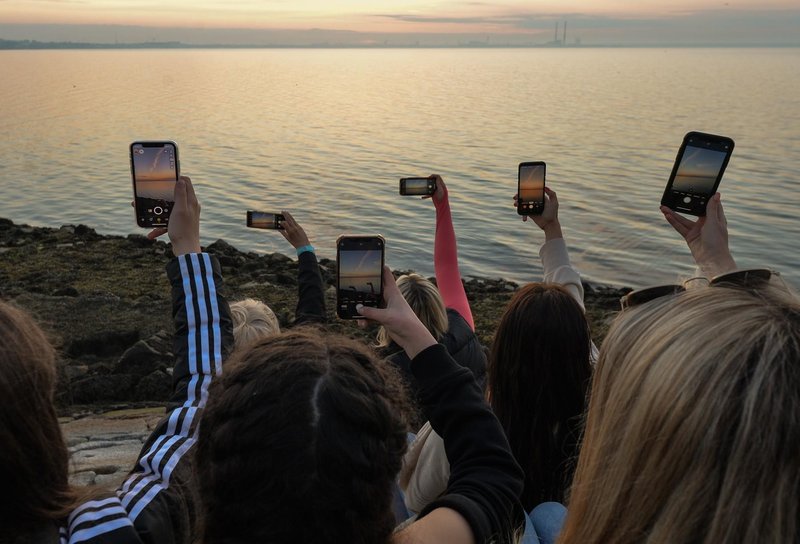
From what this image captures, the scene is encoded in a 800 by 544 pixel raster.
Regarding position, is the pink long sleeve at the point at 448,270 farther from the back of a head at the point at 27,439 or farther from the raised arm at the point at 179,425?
the back of a head at the point at 27,439

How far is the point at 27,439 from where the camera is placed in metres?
1.93

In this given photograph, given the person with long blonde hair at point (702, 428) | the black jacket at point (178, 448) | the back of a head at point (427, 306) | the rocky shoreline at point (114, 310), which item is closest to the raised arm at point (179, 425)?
the black jacket at point (178, 448)

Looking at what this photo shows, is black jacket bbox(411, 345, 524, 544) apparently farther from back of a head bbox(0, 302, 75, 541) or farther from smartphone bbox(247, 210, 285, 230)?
smartphone bbox(247, 210, 285, 230)

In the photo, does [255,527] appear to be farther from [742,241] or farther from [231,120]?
[231,120]

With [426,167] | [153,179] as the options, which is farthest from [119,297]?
[426,167]

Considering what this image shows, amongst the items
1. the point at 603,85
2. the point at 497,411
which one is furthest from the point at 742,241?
the point at 603,85

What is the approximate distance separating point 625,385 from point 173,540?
4.77ft

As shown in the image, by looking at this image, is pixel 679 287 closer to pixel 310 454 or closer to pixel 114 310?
pixel 310 454

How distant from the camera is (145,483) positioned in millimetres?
2344

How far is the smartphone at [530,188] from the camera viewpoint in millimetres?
5398

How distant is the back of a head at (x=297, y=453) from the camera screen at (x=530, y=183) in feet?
12.3

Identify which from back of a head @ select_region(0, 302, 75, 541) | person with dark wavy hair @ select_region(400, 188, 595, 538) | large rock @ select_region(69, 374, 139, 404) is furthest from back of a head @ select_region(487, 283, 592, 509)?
large rock @ select_region(69, 374, 139, 404)

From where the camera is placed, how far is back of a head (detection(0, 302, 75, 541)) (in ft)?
6.17

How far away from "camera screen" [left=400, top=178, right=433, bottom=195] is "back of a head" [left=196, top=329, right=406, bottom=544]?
4.27 m
